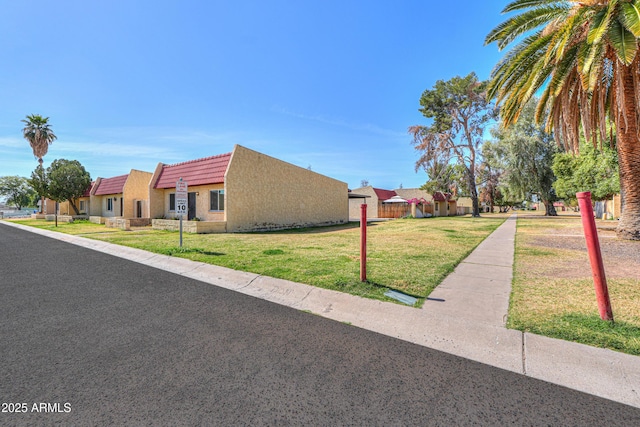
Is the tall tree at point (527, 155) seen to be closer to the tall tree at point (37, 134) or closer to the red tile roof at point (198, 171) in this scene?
the red tile roof at point (198, 171)

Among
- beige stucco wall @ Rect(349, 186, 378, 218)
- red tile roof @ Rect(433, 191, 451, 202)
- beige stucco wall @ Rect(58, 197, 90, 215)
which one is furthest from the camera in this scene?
red tile roof @ Rect(433, 191, 451, 202)

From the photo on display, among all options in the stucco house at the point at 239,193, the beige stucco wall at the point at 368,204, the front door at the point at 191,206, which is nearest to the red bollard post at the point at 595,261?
the stucco house at the point at 239,193

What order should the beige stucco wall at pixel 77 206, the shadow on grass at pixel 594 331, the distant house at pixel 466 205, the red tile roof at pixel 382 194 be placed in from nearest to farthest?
the shadow on grass at pixel 594 331 < the beige stucco wall at pixel 77 206 < the red tile roof at pixel 382 194 < the distant house at pixel 466 205

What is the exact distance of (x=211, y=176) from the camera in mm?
17906

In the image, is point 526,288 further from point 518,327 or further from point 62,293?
point 62,293

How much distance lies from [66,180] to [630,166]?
42.0 m

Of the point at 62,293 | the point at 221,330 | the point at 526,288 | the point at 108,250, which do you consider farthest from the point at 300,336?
the point at 108,250

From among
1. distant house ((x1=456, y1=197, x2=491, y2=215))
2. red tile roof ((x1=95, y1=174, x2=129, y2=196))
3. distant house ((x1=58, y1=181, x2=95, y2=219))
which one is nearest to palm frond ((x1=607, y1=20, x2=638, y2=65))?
red tile roof ((x1=95, y1=174, x2=129, y2=196))

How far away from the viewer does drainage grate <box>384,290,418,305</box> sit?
184 inches

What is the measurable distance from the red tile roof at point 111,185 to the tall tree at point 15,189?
263 ft

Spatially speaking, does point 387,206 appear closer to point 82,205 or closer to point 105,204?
point 105,204

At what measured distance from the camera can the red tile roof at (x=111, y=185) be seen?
26.4 m

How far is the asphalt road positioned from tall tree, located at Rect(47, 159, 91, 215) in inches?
1281

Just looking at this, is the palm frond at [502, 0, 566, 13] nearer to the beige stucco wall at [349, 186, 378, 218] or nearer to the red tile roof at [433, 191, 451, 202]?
the beige stucco wall at [349, 186, 378, 218]
